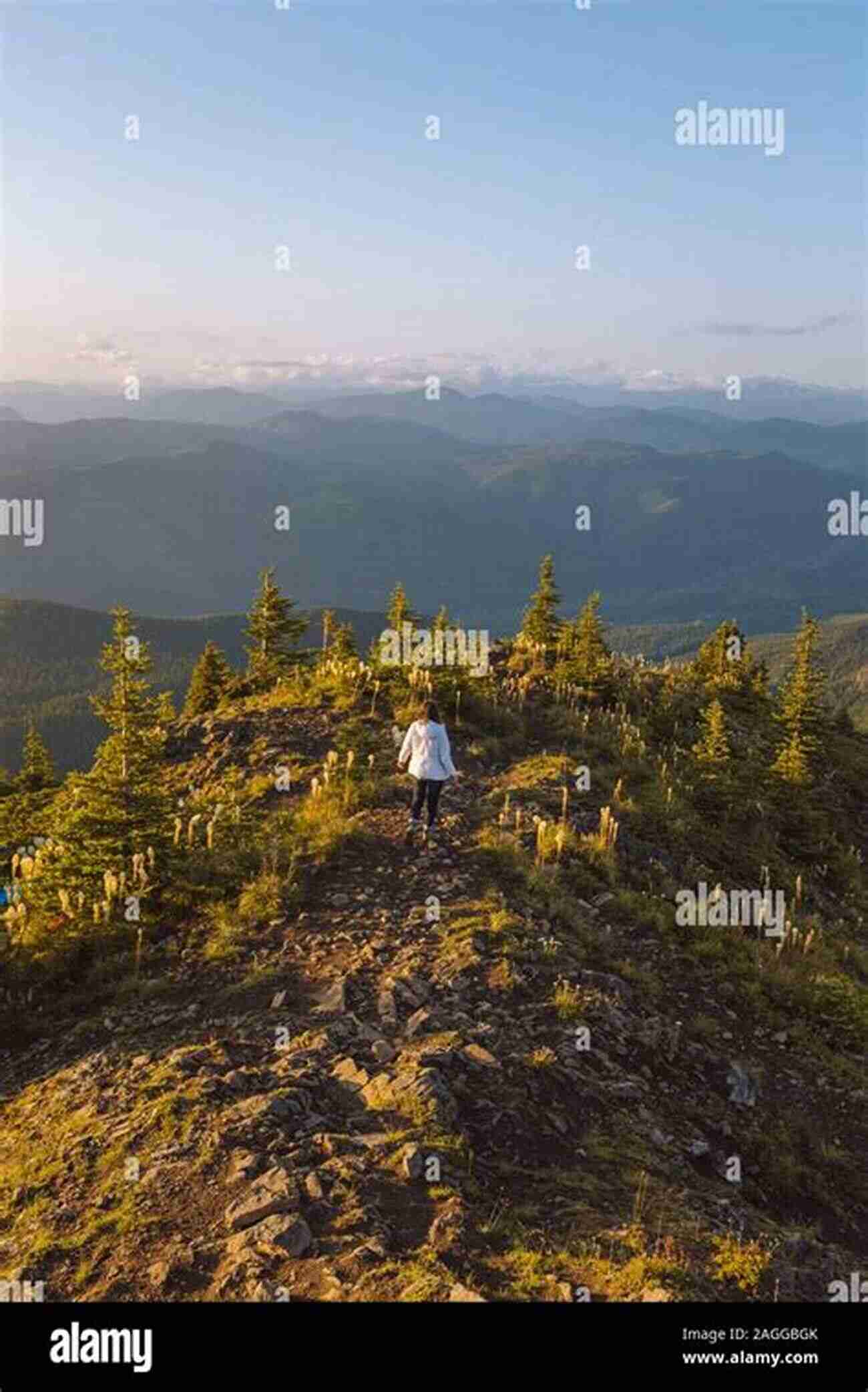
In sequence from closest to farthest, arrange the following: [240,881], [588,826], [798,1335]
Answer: [798,1335]
[240,881]
[588,826]

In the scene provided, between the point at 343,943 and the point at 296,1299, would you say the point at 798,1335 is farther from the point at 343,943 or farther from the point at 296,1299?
the point at 343,943

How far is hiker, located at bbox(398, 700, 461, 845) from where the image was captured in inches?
582

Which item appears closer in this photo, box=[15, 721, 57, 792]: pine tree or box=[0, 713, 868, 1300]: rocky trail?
box=[0, 713, 868, 1300]: rocky trail

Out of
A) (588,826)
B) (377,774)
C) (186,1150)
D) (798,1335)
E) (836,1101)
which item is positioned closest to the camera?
(798,1335)

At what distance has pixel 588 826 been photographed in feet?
52.1

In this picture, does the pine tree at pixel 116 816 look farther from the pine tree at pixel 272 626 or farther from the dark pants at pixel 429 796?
the pine tree at pixel 272 626

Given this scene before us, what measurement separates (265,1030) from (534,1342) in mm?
4609

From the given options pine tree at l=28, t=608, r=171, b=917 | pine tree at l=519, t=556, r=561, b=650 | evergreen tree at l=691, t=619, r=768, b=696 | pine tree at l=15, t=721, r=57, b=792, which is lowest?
pine tree at l=15, t=721, r=57, b=792

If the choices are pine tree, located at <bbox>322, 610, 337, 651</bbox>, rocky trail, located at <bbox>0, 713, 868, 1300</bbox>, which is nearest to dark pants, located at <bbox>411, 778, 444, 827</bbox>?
rocky trail, located at <bbox>0, 713, 868, 1300</bbox>

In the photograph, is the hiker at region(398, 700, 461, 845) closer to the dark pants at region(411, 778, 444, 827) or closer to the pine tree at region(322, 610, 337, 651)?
the dark pants at region(411, 778, 444, 827)

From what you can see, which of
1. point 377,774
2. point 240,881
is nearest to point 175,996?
point 240,881

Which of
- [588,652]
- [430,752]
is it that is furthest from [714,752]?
[430,752]

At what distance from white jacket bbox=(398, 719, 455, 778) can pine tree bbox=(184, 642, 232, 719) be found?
1323 centimetres

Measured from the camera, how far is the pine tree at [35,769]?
32.8 metres
